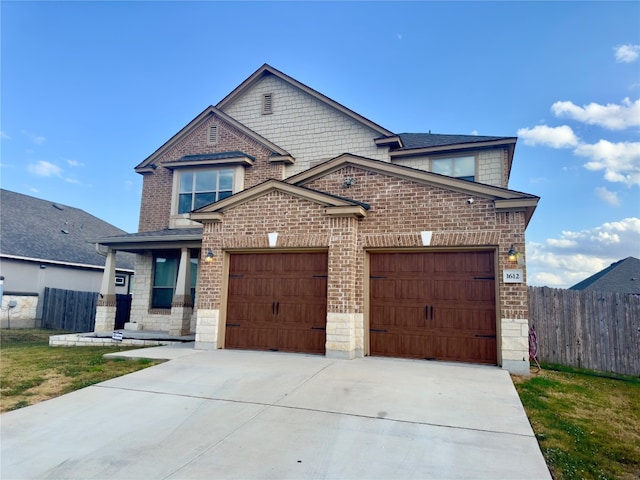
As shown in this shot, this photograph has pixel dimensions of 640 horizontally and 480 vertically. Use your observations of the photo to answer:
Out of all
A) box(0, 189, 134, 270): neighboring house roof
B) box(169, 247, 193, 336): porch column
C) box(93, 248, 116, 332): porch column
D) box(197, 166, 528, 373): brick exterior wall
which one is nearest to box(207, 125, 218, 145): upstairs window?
box(169, 247, 193, 336): porch column

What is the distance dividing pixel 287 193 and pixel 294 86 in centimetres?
684

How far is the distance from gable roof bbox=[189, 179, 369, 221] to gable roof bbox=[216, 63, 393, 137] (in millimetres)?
4846

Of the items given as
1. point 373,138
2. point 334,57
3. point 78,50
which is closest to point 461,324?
point 373,138

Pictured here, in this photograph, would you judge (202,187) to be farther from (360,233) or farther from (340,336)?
(340,336)

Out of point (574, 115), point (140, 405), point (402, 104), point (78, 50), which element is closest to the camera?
point (140, 405)

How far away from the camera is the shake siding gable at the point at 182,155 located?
1414cm

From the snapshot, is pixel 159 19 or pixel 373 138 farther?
pixel 159 19

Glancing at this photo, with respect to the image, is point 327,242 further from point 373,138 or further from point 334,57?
point 334,57

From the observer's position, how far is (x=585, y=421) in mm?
5387

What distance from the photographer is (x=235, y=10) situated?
13594 mm

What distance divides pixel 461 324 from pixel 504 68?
10.3 metres

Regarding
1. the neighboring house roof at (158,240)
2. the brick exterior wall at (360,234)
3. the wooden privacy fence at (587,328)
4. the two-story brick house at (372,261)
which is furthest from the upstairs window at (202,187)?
the wooden privacy fence at (587,328)

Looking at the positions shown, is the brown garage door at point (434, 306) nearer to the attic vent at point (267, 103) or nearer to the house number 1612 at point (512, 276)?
the house number 1612 at point (512, 276)

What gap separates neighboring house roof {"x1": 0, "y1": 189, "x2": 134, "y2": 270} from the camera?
64.3 feet
